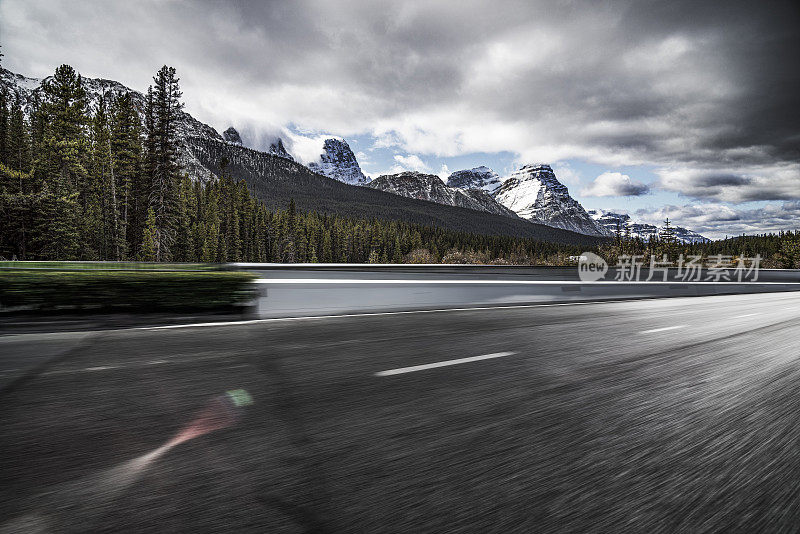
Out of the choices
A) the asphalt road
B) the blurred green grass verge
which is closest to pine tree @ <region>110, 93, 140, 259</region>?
the blurred green grass verge

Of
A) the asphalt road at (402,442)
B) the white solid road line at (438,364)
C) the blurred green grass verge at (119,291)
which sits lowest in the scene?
the white solid road line at (438,364)

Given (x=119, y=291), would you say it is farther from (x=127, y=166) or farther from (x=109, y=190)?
(x=127, y=166)

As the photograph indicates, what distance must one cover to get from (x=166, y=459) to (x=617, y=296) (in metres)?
17.0

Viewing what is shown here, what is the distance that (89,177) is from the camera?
58.3 m

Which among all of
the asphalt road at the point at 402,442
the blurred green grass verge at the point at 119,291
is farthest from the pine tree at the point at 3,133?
the asphalt road at the point at 402,442

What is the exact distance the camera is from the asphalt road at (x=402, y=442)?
1.87 m

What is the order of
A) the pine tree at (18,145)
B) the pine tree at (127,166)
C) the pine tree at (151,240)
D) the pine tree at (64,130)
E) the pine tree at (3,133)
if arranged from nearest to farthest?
the pine tree at (151,240)
the pine tree at (18,145)
the pine tree at (64,130)
the pine tree at (3,133)
the pine tree at (127,166)

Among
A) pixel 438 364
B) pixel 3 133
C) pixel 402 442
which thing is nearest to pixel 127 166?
pixel 3 133

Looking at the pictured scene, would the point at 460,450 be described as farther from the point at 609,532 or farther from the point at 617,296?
the point at 617,296

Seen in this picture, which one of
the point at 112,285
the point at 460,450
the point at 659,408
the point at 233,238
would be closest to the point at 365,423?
the point at 460,450

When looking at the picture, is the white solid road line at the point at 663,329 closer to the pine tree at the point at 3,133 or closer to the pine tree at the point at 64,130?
the pine tree at the point at 64,130

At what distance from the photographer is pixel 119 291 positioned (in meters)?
9.00

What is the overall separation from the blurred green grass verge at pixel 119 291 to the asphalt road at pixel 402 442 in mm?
3568

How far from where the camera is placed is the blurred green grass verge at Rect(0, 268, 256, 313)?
8.45 metres
